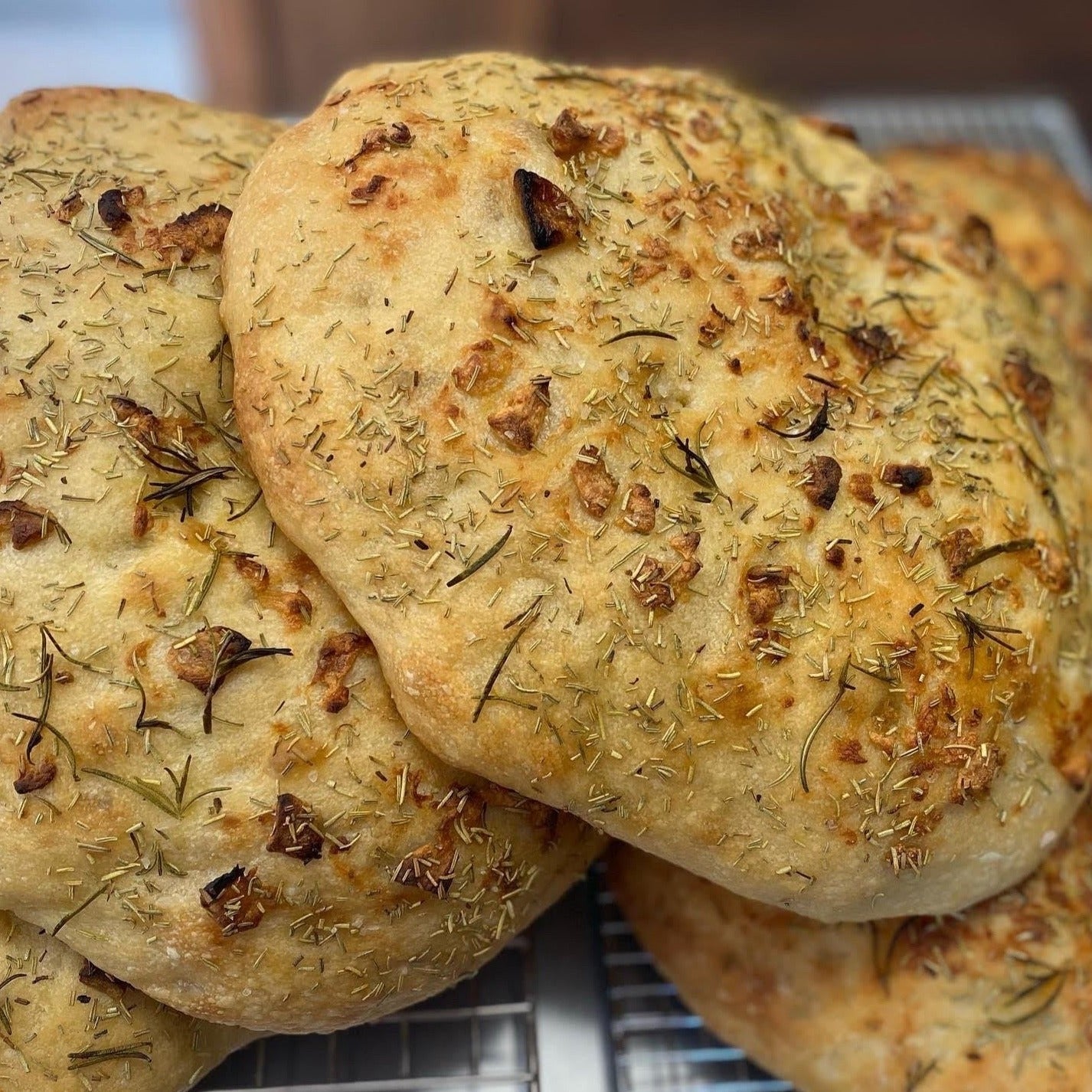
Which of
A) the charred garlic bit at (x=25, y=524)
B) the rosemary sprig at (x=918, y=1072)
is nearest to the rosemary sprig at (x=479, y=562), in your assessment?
the charred garlic bit at (x=25, y=524)

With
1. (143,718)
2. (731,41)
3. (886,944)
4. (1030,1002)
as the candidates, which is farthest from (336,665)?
(731,41)

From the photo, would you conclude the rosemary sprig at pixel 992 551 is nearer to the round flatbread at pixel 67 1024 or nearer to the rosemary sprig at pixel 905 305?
the rosemary sprig at pixel 905 305

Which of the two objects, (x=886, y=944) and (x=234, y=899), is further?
(x=886, y=944)

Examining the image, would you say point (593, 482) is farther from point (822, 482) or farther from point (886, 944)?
point (886, 944)

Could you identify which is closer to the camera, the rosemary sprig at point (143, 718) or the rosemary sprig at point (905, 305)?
the rosemary sprig at point (143, 718)

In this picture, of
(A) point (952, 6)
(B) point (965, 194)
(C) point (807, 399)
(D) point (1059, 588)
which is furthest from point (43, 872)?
(A) point (952, 6)

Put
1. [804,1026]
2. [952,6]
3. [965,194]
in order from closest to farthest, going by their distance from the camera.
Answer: [804,1026] < [965,194] < [952,6]

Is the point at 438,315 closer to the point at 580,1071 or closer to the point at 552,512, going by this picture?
the point at 552,512
